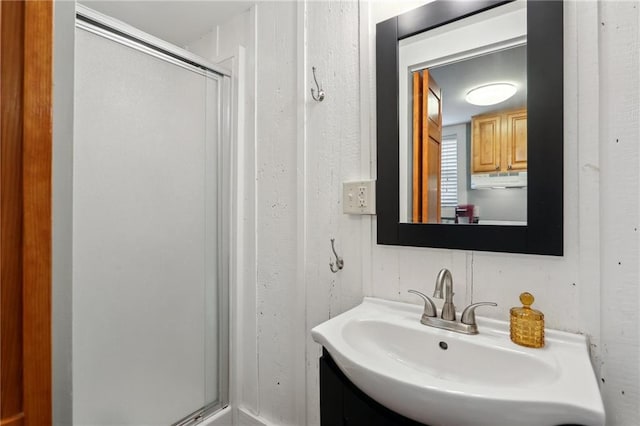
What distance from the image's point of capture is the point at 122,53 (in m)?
1.18

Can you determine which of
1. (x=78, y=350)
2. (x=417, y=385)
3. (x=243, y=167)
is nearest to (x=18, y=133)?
(x=417, y=385)

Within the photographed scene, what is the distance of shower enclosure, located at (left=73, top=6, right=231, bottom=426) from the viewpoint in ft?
3.60

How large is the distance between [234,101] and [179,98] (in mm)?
271

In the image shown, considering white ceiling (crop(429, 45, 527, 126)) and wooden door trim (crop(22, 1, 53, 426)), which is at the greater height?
white ceiling (crop(429, 45, 527, 126))

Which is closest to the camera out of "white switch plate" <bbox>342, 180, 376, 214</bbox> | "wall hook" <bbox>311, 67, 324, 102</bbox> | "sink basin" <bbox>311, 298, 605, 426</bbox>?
"sink basin" <bbox>311, 298, 605, 426</bbox>

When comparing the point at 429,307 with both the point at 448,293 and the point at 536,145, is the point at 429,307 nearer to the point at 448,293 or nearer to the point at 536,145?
the point at 448,293

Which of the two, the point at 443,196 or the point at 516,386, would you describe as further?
the point at 443,196

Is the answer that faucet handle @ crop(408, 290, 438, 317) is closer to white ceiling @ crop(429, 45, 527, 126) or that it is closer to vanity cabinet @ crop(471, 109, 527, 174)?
vanity cabinet @ crop(471, 109, 527, 174)

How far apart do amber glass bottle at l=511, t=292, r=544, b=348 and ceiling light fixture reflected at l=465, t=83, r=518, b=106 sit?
21.0 inches

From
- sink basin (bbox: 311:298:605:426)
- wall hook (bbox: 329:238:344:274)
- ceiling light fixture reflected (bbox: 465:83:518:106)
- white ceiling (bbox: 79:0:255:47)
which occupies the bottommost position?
sink basin (bbox: 311:298:605:426)

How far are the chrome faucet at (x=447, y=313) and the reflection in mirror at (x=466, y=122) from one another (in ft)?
0.61

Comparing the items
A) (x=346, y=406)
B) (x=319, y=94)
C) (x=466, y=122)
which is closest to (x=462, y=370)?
(x=346, y=406)

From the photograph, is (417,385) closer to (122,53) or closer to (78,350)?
(78,350)

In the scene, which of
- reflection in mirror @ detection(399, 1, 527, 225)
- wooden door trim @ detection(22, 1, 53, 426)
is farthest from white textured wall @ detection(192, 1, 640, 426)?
wooden door trim @ detection(22, 1, 53, 426)
